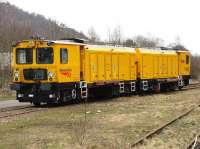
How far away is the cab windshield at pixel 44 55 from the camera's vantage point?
910 inches

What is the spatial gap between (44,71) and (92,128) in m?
8.32

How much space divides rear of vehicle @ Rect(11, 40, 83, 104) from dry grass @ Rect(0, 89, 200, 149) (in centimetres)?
173

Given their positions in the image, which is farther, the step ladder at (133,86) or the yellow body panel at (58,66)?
the step ladder at (133,86)

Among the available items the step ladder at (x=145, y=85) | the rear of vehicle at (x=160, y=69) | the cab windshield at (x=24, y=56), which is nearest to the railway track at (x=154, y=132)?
the cab windshield at (x=24, y=56)

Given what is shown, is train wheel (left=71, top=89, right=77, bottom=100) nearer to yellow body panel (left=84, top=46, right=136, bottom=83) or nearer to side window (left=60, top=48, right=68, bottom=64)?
yellow body panel (left=84, top=46, right=136, bottom=83)

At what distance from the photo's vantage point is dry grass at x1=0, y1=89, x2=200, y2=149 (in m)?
12.5

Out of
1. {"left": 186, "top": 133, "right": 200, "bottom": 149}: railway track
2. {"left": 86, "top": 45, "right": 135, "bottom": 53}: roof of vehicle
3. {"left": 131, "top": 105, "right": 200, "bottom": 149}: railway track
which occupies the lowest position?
{"left": 186, "top": 133, "right": 200, "bottom": 149}: railway track

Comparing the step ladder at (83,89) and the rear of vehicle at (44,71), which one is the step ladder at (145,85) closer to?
the step ladder at (83,89)

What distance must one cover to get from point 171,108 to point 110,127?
7642mm

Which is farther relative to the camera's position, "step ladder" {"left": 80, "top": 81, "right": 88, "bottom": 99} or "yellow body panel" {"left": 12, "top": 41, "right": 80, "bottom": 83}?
"step ladder" {"left": 80, "top": 81, "right": 88, "bottom": 99}

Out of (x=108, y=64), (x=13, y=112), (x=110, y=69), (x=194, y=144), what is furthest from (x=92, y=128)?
(x=110, y=69)

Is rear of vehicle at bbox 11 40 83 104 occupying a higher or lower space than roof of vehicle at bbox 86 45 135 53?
lower

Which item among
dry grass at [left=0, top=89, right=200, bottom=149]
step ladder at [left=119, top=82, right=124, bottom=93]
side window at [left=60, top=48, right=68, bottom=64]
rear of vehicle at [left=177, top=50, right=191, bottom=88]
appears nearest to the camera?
dry grass at [left=0, top=89, right=200, bottom=149]

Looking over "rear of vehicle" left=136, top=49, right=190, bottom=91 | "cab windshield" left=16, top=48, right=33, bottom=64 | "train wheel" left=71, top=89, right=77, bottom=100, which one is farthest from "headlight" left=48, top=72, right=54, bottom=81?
"rear of vehicle" left=136, top=49, right=190, bottom=91
